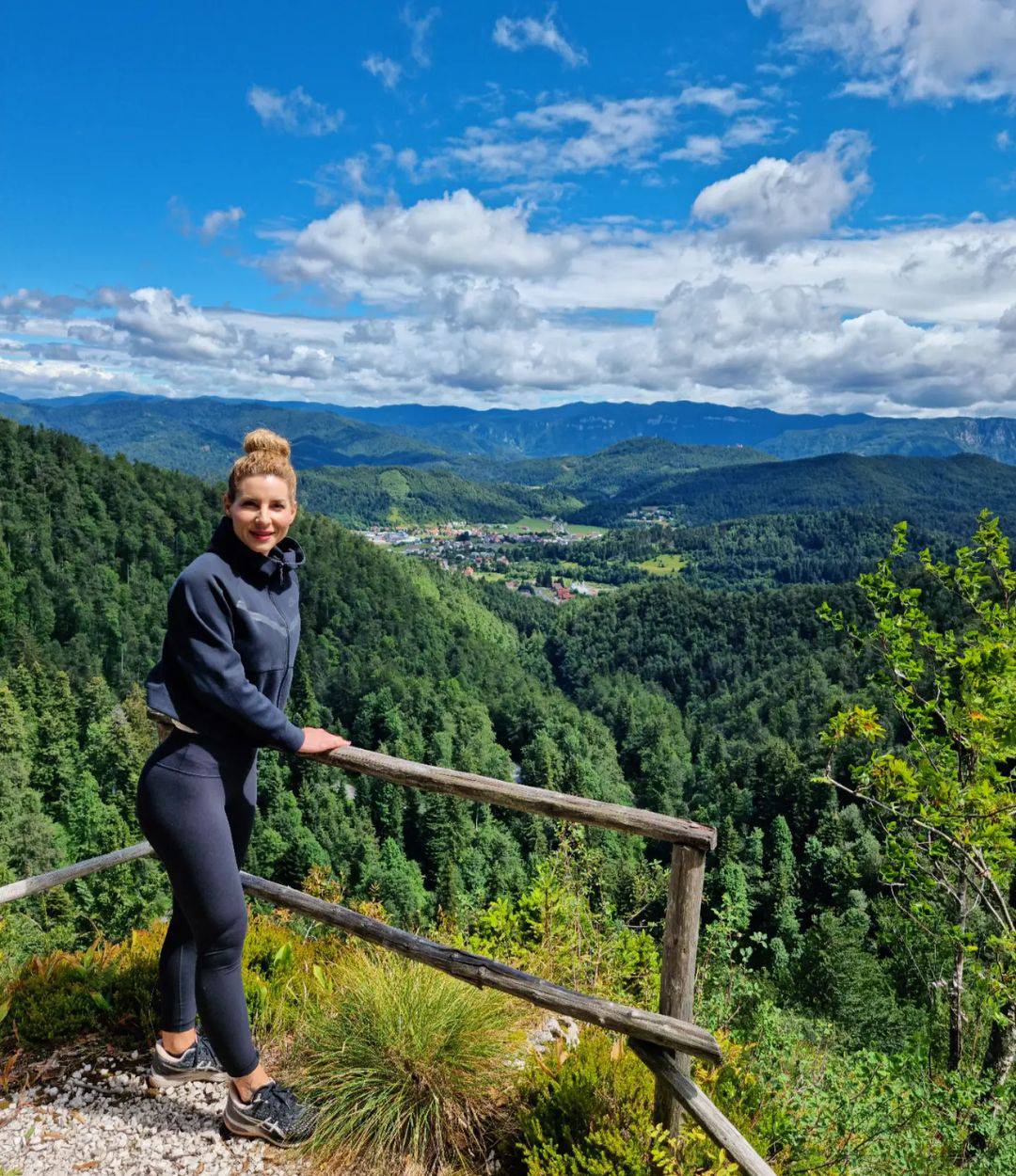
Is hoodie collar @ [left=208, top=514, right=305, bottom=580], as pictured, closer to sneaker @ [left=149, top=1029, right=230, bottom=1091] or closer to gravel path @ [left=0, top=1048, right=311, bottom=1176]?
sneaker @ [left=149, top=1029, right=230, bottom=1091]

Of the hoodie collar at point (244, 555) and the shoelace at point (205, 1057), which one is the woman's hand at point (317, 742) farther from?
the shoelace at point (205, 1057)

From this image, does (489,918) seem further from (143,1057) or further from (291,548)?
(291,548)

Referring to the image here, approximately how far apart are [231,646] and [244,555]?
0.41m

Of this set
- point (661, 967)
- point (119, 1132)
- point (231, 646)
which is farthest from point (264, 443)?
point (119, 1132)

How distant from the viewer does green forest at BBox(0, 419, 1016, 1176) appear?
4477 millimetres

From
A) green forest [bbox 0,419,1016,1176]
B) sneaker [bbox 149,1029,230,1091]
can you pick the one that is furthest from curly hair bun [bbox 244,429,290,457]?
sneaker [bbox 149,1029,230,1091]

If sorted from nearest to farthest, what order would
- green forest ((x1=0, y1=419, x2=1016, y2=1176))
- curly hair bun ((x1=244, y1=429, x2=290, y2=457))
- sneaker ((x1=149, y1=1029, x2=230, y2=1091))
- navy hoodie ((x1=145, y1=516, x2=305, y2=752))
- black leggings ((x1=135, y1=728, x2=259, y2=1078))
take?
navy hoodie ((x1=145, y1=516, x2=305, y2=752))
black leggings ((x1=135, y1=728, x2=259, y2=1078))
curly hair bun ((x1=244, y1=429, x2=290, y2=457))
sneaker ((x1=149, y1=1029, x2=230, y2=1091))
green forest ((x1=0, y1=419, x2=1016, y2=1176))

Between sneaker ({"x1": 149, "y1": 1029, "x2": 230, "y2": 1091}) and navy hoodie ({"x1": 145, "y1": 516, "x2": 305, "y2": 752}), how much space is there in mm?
1766

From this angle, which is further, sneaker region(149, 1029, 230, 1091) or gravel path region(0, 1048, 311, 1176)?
sneaker region(149, 1029, 230, 1091)

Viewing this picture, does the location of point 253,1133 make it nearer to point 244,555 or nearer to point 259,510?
point 244,555

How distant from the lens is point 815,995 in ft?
82.5

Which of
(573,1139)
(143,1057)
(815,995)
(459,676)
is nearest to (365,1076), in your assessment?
(573,1139)

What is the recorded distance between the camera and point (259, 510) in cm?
299

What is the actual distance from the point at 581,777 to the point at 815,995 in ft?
94.0
